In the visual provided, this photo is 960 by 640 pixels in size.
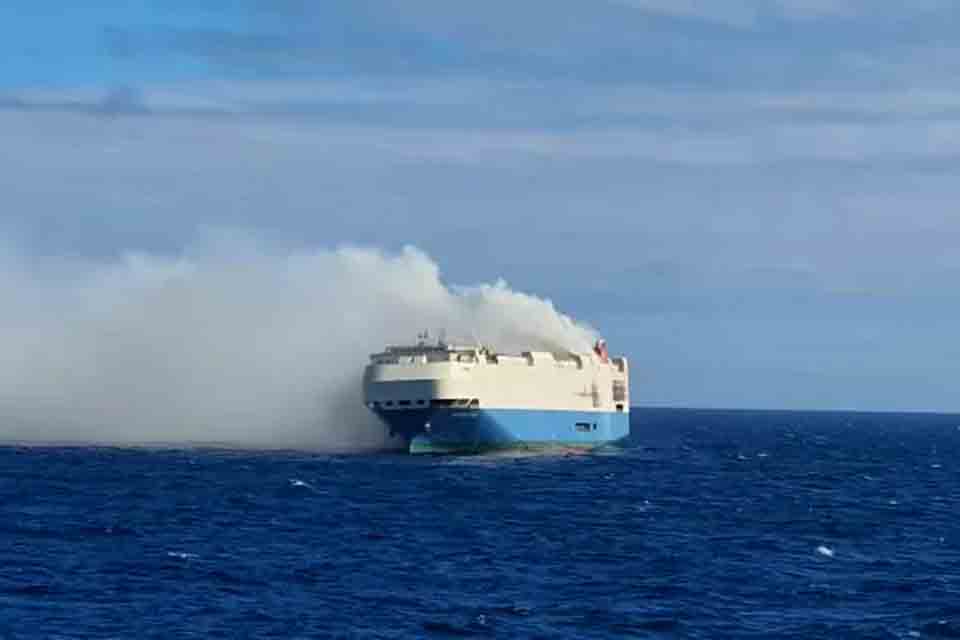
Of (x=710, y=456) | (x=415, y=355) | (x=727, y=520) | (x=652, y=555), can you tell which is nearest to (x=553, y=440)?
(x=415, y=355)

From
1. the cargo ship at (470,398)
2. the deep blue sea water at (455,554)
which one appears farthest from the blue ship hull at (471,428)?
the deep blue sea water at (455,554)

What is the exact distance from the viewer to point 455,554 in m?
71.8

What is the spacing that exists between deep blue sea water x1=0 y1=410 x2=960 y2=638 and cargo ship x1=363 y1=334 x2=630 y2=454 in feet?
38.7

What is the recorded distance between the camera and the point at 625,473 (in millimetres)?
130750

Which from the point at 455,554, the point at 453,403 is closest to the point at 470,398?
the point at 453,403

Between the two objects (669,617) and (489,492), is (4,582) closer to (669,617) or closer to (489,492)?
(669,617)

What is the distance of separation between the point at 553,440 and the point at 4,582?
3728 inches

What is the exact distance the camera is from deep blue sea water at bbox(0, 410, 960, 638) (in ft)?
180

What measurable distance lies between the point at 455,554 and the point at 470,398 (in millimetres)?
65092

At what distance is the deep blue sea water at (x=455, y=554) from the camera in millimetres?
54719

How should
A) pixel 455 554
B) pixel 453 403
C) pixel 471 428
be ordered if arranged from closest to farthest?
pixel 455 554 → pixel 453 403 → pixel 471 428

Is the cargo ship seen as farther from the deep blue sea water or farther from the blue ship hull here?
the deep blue sea water

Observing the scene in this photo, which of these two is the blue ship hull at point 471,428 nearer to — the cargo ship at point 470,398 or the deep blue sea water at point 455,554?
the cargo ship at point 470,398

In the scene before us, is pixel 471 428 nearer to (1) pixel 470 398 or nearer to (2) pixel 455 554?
(1) pixel 470 398
